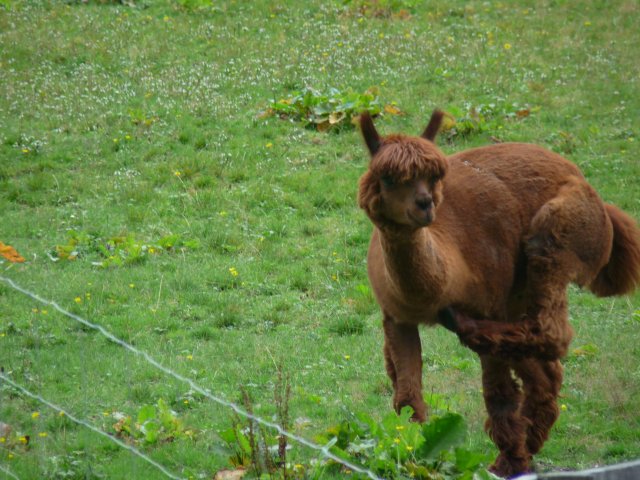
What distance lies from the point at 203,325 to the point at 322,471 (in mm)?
3644

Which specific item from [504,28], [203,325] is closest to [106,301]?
[203,325]

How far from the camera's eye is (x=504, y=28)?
1766 centimetres

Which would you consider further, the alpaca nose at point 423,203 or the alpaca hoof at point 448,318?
the alpaca hoof at point 448,318

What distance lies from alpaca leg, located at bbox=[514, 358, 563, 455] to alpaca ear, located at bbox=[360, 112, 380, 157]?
1792 mm

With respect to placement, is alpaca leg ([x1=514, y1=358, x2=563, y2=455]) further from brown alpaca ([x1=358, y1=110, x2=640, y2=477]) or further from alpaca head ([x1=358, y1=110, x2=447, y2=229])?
alpaca head ([x1=358, y1=110, x2=447, y2=229])

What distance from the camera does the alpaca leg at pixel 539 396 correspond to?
6.78 meters

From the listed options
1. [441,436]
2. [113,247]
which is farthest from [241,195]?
[441,436]

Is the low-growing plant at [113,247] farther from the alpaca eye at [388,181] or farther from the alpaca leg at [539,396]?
the alpaca eye at [388,181]

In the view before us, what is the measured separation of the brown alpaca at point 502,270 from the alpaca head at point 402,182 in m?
0.02

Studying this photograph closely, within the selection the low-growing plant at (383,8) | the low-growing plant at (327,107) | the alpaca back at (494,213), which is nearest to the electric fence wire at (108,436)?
the alpaca back at (494,213)

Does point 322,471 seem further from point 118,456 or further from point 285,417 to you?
point 118,456

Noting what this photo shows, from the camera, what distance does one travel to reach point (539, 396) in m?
6.79

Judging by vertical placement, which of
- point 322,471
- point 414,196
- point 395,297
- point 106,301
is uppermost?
point 414,196

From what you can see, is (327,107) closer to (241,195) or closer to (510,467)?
(241,195)
